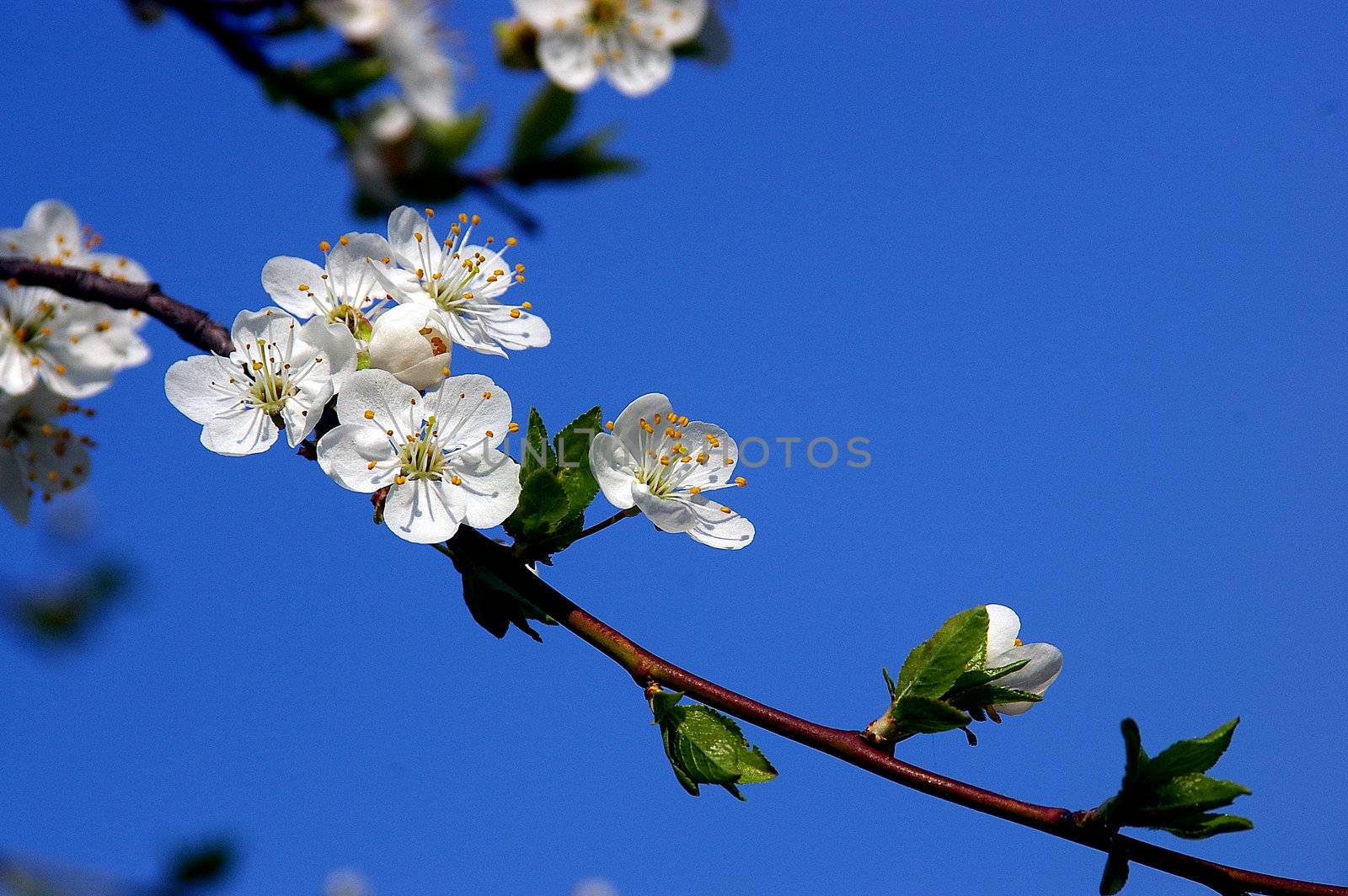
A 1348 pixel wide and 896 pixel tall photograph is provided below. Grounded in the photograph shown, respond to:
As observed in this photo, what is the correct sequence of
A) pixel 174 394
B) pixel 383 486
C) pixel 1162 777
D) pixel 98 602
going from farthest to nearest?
pixel 98 602
pixel 174 394
pixel 383 486
pixel 1162 777

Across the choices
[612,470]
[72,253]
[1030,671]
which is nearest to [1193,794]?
[1030,671]

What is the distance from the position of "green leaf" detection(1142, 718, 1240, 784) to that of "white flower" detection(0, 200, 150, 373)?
1468mm

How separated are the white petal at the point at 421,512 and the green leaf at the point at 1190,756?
0.84 m

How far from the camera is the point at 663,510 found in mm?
1535

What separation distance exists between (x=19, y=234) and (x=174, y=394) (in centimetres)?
42

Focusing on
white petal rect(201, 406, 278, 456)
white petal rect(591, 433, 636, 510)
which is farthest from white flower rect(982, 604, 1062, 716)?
white petal rect(201, 406, 278, 456)

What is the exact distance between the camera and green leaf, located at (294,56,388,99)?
3.01 ft

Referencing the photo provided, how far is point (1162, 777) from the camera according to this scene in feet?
4.34

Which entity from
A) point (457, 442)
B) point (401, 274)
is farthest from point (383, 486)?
point (401, 274)

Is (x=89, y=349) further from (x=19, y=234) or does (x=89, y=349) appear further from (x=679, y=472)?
(x=679, y=472)

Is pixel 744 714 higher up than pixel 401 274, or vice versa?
pixel 401 274

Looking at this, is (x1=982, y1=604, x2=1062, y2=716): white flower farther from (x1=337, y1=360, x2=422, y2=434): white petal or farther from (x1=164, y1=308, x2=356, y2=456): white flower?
(x1=164, y1=308, x2=356, y2=456): white flower

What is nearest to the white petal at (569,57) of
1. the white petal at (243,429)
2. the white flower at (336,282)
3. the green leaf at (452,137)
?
the green leaf at (452,137)

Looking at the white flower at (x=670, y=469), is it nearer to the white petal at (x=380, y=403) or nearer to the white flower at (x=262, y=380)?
the white petal at (x=380, y=403)
